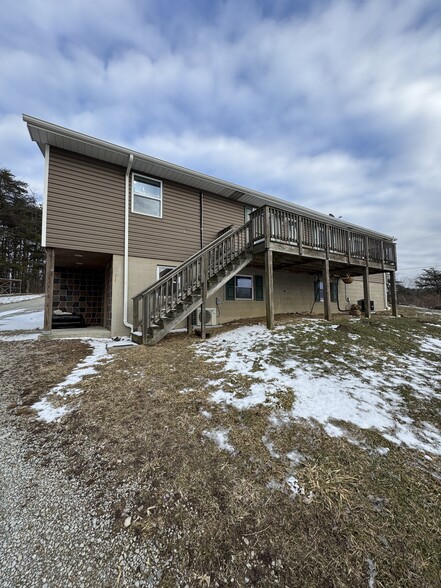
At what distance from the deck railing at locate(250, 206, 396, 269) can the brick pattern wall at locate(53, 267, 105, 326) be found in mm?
6906

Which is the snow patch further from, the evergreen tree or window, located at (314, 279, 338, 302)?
the evergreen tree

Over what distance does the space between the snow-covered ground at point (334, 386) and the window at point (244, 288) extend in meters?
4.04

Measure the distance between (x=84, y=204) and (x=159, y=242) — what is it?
7.97 ft

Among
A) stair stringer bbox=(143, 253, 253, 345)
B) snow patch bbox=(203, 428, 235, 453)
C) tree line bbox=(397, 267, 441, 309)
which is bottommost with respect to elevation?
snow patch bbox=(203, 428, 235, 453)

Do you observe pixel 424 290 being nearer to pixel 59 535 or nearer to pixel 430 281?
pixel 430 281

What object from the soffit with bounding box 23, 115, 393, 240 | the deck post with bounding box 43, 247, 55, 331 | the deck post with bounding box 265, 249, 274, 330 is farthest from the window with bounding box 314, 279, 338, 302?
the deck post with bounding box 43, 247, 55, 331

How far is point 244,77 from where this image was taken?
973 centimetres

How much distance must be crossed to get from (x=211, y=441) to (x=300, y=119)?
14.0 meters

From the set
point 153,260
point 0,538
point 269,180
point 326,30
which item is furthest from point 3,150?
point 0,538

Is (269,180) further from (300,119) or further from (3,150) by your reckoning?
(3,150)

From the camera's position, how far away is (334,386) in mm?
3654

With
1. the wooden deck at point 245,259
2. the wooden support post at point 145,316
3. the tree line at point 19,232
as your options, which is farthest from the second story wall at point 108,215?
the tree line at point 19,232

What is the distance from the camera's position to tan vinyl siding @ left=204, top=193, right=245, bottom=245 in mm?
9625

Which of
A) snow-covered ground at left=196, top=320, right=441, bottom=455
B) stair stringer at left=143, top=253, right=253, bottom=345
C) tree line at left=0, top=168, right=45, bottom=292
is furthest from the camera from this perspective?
tree line at left=0, top=168, right=45, bottom=292
